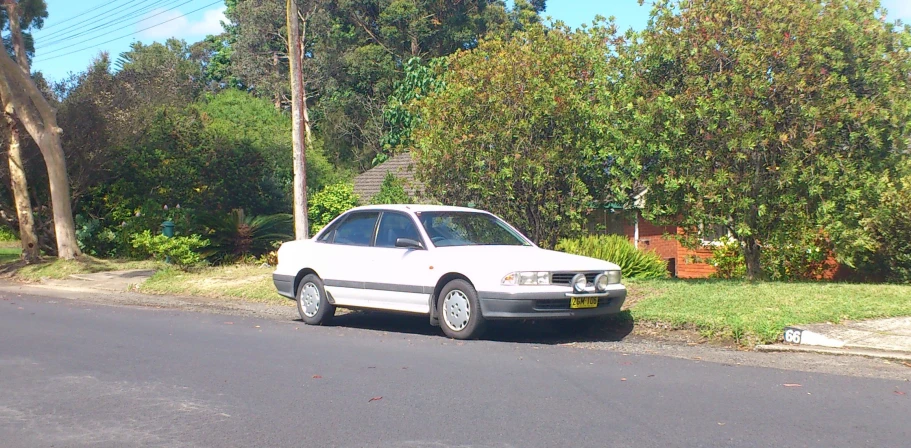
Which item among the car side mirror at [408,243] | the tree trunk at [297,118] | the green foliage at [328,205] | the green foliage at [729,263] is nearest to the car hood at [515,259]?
the car side mirror at [408,243]

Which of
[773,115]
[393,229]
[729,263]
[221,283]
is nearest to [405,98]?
[221,283]

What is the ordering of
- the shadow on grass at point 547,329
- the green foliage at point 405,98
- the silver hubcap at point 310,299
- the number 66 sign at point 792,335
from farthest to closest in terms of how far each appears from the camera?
the green foliage at point 405,98, the silver hubcap at point 310,299, the shadow on grass at point 547,329, the number 66 sign at point 792,335

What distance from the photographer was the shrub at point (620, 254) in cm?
1449

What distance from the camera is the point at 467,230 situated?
11.2 metres

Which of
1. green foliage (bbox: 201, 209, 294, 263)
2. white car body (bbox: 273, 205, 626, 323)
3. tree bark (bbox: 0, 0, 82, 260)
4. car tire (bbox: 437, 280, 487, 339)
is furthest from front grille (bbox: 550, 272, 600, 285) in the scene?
tree bark (bbox: 0, 0, 82, 260)

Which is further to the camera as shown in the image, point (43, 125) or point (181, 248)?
point (43, 125)

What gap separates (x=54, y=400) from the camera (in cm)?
708

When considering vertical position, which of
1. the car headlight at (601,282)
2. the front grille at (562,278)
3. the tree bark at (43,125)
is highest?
the tree bark at (43,125)

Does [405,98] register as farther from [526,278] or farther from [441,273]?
[526,278]

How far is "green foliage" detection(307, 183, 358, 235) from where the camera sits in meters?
25.8

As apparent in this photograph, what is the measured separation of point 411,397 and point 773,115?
711 centimetres

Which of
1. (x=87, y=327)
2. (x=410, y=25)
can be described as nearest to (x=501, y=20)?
(x=410, y=25)

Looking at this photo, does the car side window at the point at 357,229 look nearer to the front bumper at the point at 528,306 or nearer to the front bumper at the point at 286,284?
the front bumper at the point at 286,284

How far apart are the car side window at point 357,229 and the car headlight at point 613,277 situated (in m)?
3.04
